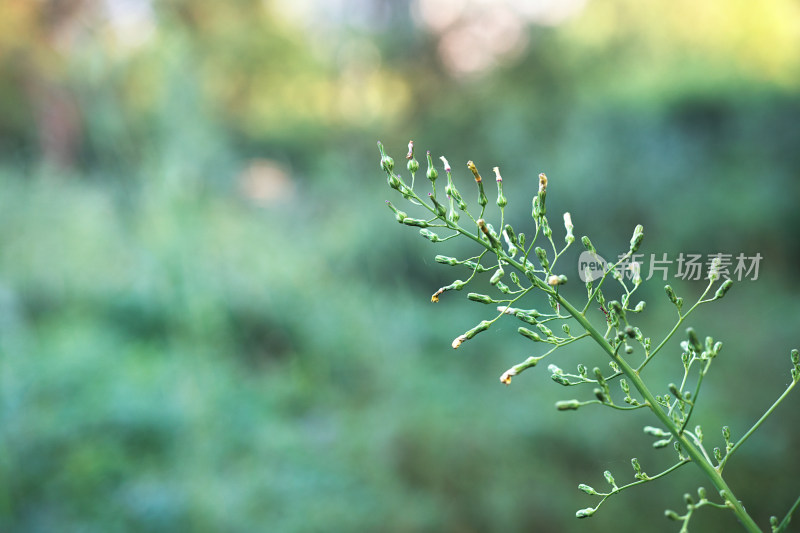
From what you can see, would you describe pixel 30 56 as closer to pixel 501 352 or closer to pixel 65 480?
pixel 65 480

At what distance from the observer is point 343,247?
3672 mm

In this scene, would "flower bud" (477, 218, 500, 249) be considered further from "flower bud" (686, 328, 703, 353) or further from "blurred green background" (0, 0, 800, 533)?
"blurred green background" (0, 0, 800, 533)

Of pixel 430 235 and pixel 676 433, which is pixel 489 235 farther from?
pixel 676 433

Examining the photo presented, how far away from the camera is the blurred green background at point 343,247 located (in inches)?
83.5

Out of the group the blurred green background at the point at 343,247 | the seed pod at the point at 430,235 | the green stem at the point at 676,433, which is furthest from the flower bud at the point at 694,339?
the blurred green background at the point at 343,247

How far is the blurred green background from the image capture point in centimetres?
212

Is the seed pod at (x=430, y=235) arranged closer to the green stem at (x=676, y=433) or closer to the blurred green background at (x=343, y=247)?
the green stem at (x=676, y=433)

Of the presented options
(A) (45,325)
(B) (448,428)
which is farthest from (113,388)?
(B) (448,428)

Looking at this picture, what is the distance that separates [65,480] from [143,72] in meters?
2.34

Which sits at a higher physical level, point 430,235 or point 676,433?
point 430,235

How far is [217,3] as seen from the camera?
509 centimetres

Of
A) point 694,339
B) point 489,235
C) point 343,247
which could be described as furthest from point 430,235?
point 343,247
